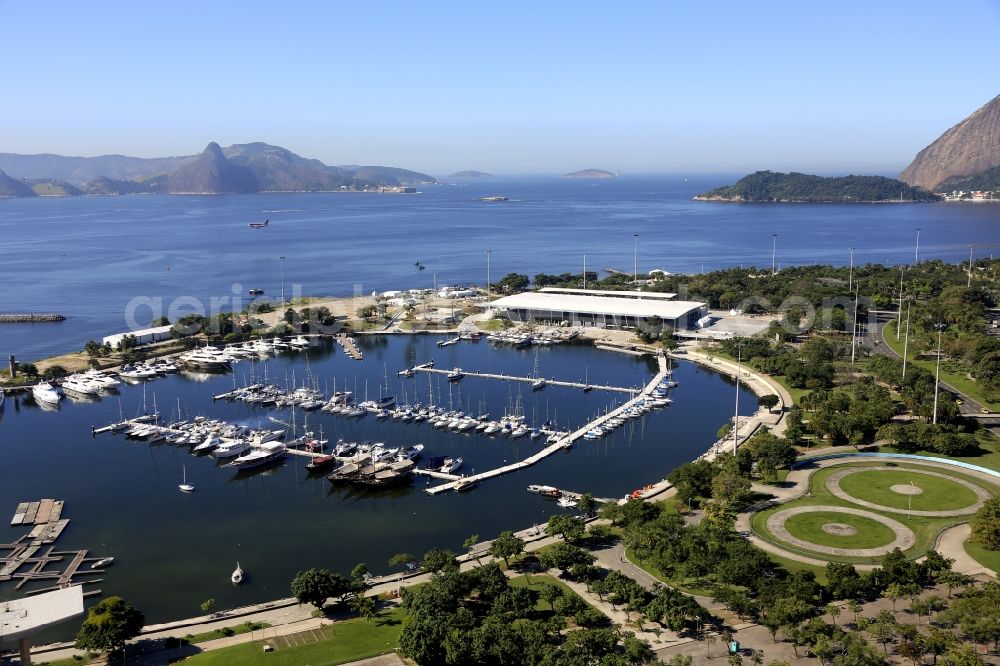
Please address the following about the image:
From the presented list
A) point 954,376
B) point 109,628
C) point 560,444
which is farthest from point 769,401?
point 109,628

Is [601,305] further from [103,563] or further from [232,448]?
[103,563]

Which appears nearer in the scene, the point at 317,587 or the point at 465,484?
the point at 317,587

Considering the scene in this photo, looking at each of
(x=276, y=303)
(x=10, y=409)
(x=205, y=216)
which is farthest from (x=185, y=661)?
(x=205, y=216)

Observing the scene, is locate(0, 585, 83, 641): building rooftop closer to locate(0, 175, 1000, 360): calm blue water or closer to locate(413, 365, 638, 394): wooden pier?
locate(413, 365, 638, 394): wooden pier

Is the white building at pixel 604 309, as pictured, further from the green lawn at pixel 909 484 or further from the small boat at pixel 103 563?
the small boat at pixel 103 563

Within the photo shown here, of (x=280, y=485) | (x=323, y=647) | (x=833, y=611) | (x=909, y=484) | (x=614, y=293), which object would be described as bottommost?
(x=280, y=485)
